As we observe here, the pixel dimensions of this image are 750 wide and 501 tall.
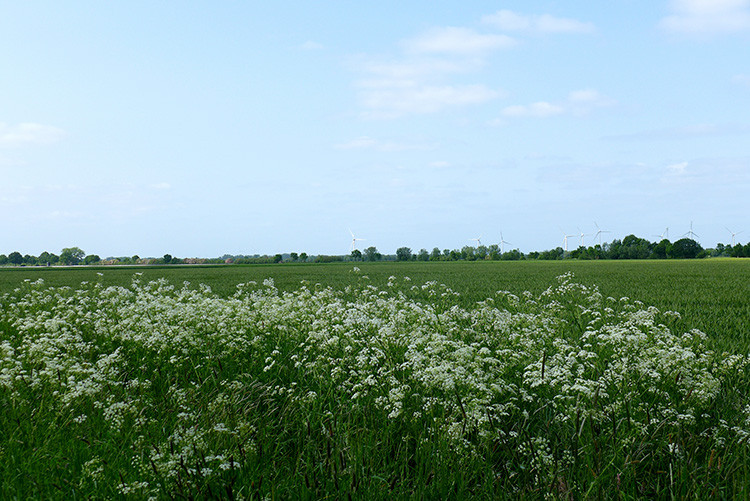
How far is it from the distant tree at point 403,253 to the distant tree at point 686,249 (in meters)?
84.5

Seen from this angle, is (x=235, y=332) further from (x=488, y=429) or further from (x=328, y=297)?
(x=488, y=429)

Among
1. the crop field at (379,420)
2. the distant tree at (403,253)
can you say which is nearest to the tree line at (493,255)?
the distant tree at (403,253)

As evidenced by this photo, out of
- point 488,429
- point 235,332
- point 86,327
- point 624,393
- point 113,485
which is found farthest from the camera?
point 86,327

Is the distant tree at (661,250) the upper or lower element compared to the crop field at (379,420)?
upper

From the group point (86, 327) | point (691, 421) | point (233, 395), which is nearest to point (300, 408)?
point (233, 395)

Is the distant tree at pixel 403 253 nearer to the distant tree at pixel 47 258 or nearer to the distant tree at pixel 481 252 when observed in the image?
the distant tree at pixel 481 252

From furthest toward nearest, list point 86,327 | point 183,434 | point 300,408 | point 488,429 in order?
1. point 86,327
2. point 300,408
3. point 488,429
4. point 183,434

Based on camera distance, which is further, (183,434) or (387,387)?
(387,387)

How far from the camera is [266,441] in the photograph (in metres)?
4.67

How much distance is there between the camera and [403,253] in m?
173

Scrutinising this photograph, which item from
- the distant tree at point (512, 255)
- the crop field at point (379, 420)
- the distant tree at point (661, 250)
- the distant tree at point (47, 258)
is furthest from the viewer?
the distant tree at point (47, 258)

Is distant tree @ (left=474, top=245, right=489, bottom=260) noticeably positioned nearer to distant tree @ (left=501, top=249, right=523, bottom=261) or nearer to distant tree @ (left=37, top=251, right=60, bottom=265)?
distant tree @ (left=501, top=249, right=523, bottom=261)

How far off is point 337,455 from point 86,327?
8.83m

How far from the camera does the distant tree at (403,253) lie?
170625mm
